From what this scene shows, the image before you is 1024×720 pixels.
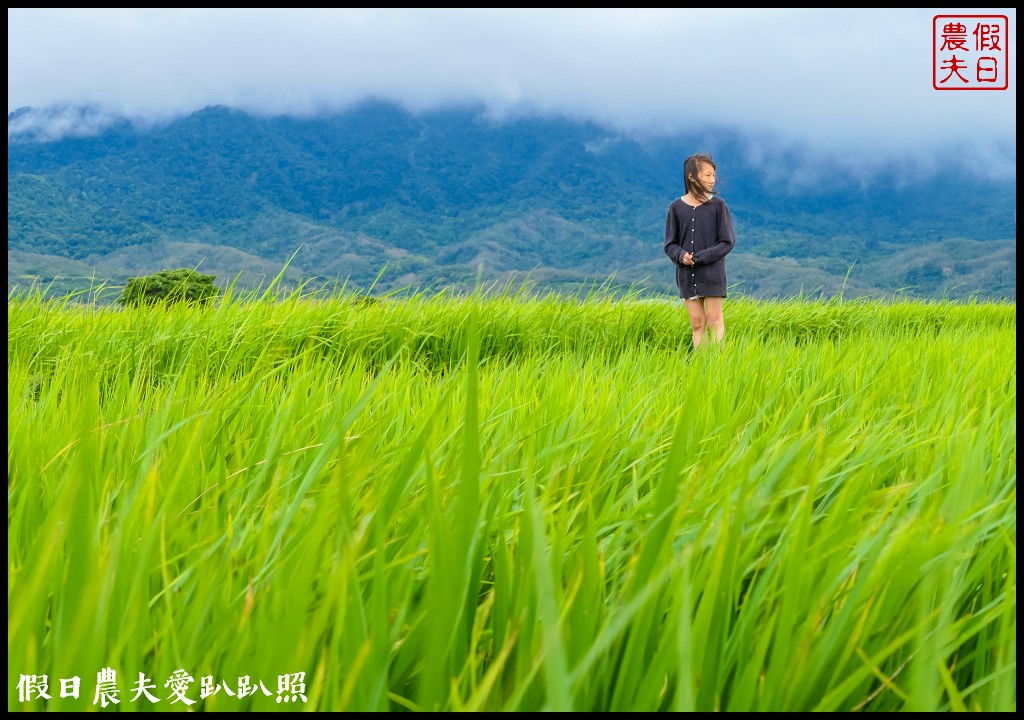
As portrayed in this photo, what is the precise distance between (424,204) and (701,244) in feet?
542

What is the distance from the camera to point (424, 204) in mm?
165250

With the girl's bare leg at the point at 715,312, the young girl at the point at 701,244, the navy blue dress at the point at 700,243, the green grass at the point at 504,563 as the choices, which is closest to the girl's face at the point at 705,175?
the young girl at the point at 701,244

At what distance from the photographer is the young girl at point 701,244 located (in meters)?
4.82

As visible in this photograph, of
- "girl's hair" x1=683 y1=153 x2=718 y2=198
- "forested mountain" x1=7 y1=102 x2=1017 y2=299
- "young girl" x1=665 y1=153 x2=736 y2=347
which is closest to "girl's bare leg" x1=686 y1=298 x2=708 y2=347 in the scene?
"young girl" x1=665 y1=153 x2=736 y2=347

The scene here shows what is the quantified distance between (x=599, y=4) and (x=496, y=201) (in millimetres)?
169191

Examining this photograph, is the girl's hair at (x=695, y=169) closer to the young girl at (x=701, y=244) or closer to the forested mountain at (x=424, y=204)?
the young girl at (x=701, y=244)

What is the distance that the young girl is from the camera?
482cm

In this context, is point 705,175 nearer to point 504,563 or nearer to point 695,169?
point 695,169

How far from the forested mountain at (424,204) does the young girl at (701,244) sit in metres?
124

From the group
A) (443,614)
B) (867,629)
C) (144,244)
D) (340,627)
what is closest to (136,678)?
(340,627)

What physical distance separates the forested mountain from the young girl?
124 meters

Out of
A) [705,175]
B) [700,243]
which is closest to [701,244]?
[700,243]

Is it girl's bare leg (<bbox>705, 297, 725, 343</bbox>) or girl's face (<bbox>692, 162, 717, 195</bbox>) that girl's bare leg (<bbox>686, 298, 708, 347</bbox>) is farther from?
girl's face (<bbox>692, 162, 717, 195</bbox>)

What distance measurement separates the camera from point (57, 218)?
465 ft
